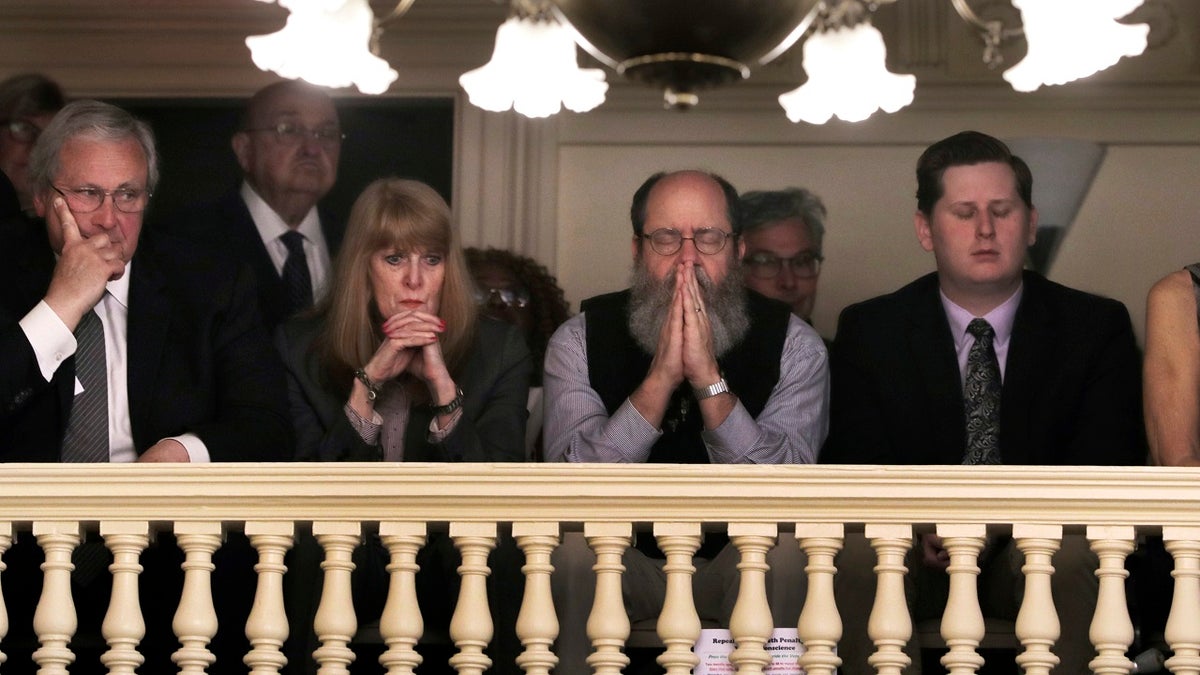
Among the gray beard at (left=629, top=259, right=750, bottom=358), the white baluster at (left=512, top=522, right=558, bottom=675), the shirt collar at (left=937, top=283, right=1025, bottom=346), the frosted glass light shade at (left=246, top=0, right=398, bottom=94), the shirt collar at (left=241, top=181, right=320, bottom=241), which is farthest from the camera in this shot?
the shirt collar at (left=241, top=181, right=320, bottom=241)

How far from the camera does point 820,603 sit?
443 centimetres

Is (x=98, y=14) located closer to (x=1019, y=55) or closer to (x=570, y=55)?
(x=1019, y=55)

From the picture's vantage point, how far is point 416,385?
5387mm

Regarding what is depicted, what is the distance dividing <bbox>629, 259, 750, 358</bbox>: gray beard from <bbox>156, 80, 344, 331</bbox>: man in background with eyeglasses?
1.32 meters

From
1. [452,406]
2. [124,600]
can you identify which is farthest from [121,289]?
[124,600]

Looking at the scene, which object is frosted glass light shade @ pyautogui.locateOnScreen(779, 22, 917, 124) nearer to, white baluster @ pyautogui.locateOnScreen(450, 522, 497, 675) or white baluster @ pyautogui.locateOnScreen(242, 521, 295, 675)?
white baluster @ pyautogui.locateOnScreen(450, 522, 497, 675)

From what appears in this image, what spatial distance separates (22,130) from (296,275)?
0.89m

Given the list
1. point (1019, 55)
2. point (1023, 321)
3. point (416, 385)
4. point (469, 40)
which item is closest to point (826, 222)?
point (1019, 55)

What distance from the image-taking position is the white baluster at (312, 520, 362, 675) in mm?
4461

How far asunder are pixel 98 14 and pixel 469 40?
4.17ft

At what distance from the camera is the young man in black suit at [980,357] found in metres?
5.33

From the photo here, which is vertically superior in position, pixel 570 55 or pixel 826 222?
pixel 826 222

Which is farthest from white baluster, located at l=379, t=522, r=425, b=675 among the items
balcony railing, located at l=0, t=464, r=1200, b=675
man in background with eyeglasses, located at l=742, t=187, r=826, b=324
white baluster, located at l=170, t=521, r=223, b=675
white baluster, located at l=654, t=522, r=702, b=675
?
man in background with eyeglasses, located at l=742, t=187, r=826, b=324

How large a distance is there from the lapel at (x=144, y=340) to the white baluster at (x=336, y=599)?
729mm
